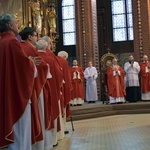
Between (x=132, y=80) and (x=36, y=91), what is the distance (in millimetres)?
10153

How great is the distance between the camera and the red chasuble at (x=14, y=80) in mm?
4062

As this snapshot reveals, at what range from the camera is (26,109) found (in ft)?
13.6

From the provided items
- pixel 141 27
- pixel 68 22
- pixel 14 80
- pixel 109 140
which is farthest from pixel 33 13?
pixel 68 22

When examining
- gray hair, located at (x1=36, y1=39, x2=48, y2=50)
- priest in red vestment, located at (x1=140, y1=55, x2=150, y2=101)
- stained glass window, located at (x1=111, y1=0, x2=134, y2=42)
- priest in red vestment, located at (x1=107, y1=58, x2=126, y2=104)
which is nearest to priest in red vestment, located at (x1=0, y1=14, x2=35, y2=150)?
gray hair, located at (x1=36, y1=39, x2=48, y2=50)

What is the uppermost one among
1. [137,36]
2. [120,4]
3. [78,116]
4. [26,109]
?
[120,4]

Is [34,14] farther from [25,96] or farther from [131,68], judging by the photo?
[25,96]

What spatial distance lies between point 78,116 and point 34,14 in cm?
506

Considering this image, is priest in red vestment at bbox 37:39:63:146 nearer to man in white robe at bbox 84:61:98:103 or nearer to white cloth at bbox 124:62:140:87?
white cloth at bbox 124:62:140:87

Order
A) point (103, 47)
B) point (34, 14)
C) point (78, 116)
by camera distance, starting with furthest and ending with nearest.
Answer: point (103, 47)
point (34, 14)
point (78, 116)

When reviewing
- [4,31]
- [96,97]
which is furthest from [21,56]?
[96,97]

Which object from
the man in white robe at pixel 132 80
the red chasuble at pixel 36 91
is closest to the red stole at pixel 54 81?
the red chasuble at pixel 36 91

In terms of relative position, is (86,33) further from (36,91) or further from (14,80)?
(14,80)

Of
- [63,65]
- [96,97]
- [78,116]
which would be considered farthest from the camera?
[96,97]

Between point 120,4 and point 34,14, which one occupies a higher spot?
point 120,4
